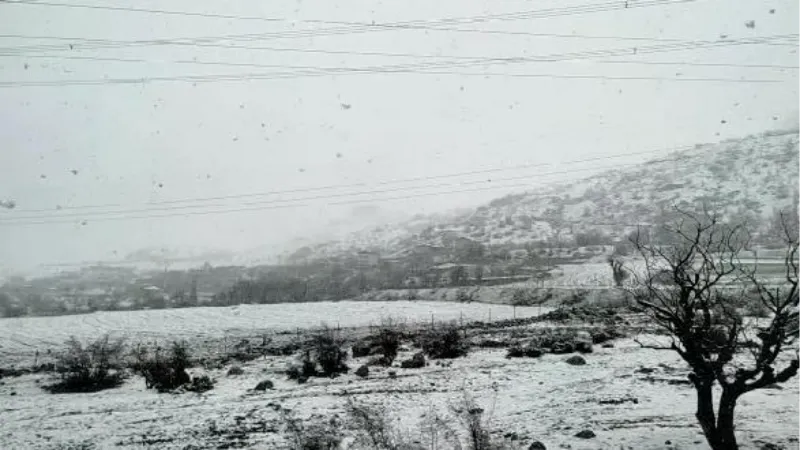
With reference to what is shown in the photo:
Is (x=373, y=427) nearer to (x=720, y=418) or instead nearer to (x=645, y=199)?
(x=720, y=418)

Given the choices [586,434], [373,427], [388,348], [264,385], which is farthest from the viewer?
[388,348]

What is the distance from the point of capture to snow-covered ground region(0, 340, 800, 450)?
11.0 meters

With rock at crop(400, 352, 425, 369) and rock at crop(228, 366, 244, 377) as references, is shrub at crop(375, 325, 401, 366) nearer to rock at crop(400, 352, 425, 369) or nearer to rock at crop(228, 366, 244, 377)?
rock at crop(400, 352, 425, 369)

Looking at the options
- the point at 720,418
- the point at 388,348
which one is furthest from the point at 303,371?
the point at 720,418

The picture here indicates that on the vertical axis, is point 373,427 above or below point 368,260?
above

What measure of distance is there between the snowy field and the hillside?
75.0m

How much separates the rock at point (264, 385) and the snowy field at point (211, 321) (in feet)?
66.0

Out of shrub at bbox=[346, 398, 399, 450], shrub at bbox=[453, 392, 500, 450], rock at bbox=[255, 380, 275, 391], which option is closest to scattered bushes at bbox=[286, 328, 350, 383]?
rock at bbox=[255, 380, 275, 391]

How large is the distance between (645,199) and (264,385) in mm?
150613

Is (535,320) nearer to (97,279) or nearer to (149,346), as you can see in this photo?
(149,346)

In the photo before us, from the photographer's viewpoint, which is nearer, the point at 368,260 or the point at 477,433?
the point at 477,433

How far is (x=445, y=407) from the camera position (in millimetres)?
13711

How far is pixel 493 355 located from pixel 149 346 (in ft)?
77.8

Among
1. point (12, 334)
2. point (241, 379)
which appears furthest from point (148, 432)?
point (12, 334)
